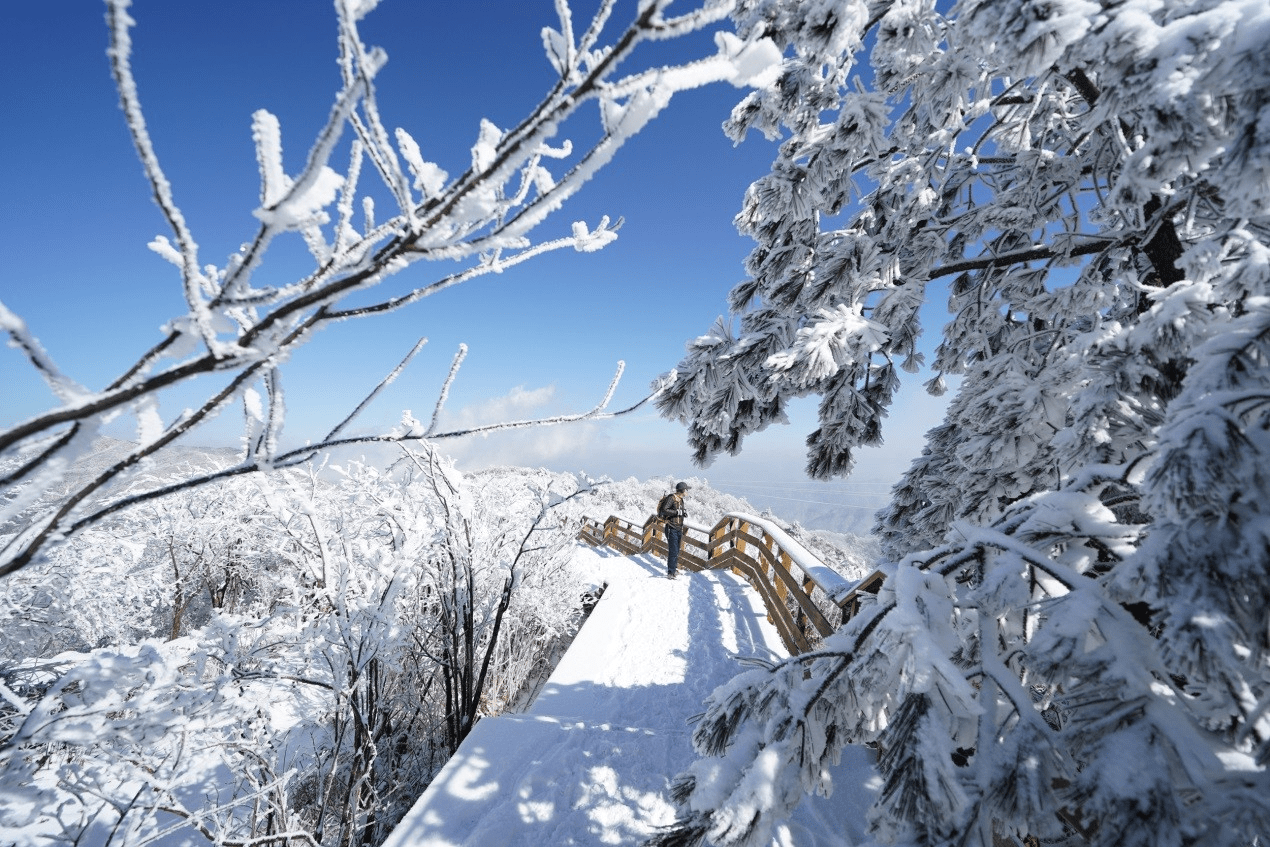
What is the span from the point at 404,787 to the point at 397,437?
4714 mm

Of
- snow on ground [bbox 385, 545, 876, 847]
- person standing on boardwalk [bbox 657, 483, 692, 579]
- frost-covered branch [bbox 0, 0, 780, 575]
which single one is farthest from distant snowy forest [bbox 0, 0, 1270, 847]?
person standing on boardwalk [bbox 657, 483, 692, 579]

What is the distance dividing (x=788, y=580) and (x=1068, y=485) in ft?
12.6

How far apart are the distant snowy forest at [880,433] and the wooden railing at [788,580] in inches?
32.0

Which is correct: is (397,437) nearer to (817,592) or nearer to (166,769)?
(166,769)

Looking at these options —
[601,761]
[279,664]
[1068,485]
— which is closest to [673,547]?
[601,761]

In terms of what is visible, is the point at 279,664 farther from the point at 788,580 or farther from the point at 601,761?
the point at 788,580

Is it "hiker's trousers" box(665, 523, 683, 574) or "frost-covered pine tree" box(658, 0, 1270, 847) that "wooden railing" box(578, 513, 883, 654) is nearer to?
"frost-covered pine tree" box(658, 0, 1270, 847)

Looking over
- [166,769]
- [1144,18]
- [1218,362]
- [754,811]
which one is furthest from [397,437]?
[166,769]

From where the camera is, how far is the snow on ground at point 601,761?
9.20ft

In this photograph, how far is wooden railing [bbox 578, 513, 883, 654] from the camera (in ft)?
13.2

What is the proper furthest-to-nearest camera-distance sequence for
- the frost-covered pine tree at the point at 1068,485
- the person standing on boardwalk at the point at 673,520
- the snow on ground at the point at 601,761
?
the person standing on boardwalk at the point at 673,520 < the snow on ground at the point at 601,761 < the frost-covered pine tree at the point at 1068,485

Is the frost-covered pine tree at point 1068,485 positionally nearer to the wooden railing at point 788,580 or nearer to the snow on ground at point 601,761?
the wooden railing at point 788,580

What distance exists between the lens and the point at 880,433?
406 cm

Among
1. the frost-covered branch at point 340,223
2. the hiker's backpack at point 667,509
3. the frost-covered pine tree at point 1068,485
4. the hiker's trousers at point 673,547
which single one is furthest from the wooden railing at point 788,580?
the frost-covered branch at point 340,223
